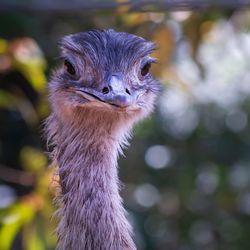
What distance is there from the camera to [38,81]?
4.01m

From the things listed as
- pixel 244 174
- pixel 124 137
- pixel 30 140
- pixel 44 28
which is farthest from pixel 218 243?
pixel 124 137

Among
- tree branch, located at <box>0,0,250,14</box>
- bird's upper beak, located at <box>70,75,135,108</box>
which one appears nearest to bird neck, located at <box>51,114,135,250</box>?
bird's upper beak, located at <box>70,75,135,108</box>

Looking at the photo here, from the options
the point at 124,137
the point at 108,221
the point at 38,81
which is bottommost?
the point at 108,221

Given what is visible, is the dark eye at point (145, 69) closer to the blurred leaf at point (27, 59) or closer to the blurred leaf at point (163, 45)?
the blurred leaf at point (163, 45)

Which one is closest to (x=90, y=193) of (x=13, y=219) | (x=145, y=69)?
(x=145, y=69)

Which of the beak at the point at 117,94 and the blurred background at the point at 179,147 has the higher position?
the blurred background at the point at 179,147

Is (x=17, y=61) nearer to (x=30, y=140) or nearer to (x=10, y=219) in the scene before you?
(x=10, y=219)

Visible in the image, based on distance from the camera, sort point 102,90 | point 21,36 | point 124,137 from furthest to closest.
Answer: point 21,36, point 124,137, point 102,90

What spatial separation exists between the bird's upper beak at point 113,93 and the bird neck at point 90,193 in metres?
0.16

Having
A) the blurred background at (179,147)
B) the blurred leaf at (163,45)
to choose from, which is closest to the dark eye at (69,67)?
the blurred leaf at (163,45)

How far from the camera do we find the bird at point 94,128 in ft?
9.83

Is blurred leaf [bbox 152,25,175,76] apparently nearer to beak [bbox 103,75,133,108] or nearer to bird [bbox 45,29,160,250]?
bird [bbox 45,29,160,250]

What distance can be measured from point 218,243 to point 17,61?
2.17 m

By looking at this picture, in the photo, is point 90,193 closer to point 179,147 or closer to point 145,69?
point 145,69
